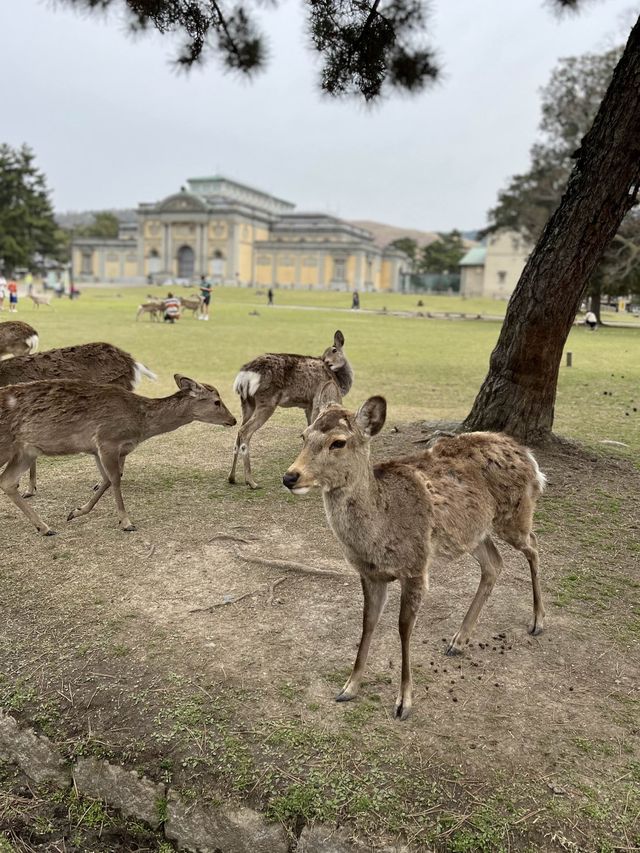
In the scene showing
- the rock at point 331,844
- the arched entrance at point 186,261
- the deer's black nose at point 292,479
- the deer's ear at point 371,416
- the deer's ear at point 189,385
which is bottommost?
the rock at point 331,844

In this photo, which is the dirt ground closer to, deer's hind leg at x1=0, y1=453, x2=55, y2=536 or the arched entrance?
deer's hind leg at x1=0, y1=453, x2=55, y2=536

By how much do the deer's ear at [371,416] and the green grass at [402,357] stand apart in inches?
163

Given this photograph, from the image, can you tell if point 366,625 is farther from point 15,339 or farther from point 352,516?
point 15,339

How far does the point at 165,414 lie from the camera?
582cm

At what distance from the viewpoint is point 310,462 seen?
295 centimetres

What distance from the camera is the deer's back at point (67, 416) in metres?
5.01

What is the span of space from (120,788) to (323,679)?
41.6 inches

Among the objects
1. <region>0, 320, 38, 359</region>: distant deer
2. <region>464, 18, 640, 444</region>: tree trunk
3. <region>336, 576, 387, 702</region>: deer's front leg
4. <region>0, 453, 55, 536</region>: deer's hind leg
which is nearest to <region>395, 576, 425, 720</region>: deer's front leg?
<region>336, 576, 387, 702</region>: deer's front leg

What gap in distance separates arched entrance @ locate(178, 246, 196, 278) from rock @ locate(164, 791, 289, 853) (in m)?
89.1

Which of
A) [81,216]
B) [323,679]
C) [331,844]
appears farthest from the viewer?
[81,216]

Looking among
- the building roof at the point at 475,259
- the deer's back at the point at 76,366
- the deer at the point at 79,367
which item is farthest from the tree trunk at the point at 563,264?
the building roof at the point at 475,259

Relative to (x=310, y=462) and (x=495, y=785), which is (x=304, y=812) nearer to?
(x=495, y=785)

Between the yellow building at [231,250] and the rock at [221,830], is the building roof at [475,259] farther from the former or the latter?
the rock at [221,830]

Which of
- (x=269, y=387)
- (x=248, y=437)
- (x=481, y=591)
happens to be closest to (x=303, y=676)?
(x=481, y=591)
